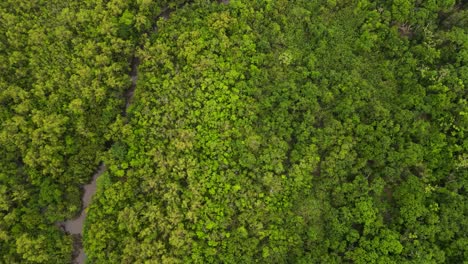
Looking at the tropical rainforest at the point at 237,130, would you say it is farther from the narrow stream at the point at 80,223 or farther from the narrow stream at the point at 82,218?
the narrow stream at the point at 80,223

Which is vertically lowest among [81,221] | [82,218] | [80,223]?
[80,223]

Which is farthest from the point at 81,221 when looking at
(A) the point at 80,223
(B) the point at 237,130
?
(B) the point at 237,130

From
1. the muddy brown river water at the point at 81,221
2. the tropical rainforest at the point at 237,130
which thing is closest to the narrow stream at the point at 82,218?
the muddy brown river water at the point at 81,221

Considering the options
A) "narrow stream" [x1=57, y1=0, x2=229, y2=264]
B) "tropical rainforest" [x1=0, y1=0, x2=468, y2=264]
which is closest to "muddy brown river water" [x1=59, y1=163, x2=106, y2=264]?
"narrow stream" [x1=57, y1=0, x2=229, y2=264]

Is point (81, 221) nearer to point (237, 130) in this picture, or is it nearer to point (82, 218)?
point (82, 218)

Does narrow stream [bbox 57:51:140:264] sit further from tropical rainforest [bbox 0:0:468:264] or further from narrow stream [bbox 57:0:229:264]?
tropical rainforest [bbox 0:0:468:264]

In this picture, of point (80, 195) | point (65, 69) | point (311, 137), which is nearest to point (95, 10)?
point (65, 69)

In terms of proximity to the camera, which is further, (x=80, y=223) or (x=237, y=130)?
(x=80, y=223)

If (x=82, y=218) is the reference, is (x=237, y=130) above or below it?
above
